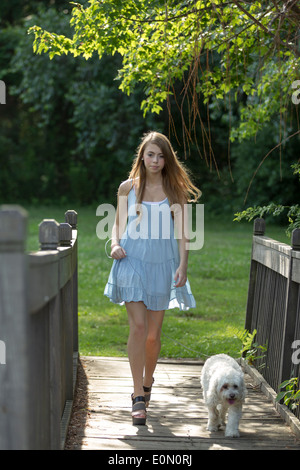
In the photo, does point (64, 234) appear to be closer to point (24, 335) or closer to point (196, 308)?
point (24, 335)

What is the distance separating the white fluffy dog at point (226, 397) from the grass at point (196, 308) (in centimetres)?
157

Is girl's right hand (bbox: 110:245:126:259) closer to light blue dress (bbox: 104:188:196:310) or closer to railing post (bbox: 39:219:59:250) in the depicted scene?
light blue dress (bbox: 104:188:196:310)

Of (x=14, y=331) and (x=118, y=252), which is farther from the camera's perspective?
(x=118, y=252)

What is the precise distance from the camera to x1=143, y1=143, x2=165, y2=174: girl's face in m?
5.14

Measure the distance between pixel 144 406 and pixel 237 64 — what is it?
12.6ft

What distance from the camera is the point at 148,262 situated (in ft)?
16.6

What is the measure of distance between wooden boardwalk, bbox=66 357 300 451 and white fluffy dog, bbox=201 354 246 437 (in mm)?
81

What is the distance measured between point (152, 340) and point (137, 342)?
0.99 feet

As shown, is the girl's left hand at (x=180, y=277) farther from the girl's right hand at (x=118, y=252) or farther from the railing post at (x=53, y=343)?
the railing post at (x=53, y=343)

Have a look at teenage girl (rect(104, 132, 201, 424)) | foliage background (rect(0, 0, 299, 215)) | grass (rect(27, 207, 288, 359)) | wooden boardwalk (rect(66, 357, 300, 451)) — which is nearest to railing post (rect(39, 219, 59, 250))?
wooden boardwalk (rect(66, 357, 300, 451))

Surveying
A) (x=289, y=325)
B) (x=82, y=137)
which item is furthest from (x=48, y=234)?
(x=82, y=137)

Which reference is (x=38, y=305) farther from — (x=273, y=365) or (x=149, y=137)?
(x=273, y=365)

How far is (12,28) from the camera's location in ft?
98.6
